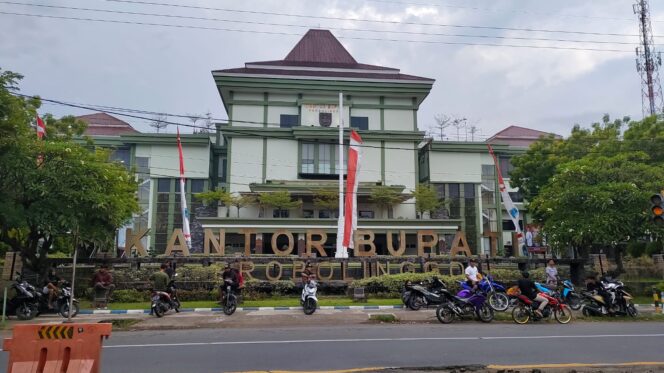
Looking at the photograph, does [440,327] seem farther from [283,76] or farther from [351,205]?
[283,76]

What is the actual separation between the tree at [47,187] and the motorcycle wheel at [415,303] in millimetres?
11309

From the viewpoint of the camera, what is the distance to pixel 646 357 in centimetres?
927

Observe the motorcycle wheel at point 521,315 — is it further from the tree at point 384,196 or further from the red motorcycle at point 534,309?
the tree at point 384,196

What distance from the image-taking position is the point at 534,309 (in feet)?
49.4

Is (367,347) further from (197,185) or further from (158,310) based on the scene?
(197,185)

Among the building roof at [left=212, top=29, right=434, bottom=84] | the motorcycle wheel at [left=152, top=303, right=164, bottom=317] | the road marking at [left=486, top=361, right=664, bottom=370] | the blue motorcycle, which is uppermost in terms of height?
the building roof at [left=212, top=29, right=434, bottom=84]

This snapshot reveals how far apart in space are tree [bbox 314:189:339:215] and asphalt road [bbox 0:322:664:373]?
82.2 ft

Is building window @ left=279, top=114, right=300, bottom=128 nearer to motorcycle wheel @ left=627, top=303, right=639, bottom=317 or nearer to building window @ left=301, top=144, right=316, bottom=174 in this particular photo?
building window @ left=301, top=144, right=316, bottom=174

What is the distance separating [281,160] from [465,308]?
98.1 feet

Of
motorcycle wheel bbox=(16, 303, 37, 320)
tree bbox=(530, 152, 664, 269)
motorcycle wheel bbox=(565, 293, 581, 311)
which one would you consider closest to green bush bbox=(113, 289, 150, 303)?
motorcycle wheel bbox=(16, 303, 37, 320)

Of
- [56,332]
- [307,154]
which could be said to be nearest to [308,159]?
[307,154]

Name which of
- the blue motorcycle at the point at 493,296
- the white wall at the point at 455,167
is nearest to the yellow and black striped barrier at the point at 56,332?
the blue motorcycle at the point at 493,296

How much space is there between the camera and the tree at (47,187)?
16250 millimetres

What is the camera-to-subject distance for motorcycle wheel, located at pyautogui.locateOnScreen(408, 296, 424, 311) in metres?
17.5
